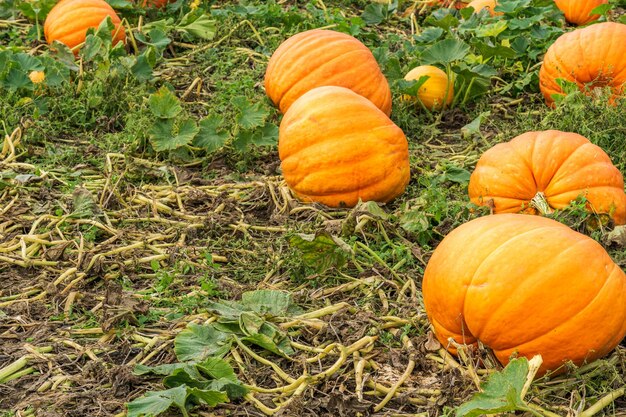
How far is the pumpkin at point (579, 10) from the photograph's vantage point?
21.7 ft

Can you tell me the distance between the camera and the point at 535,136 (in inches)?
164

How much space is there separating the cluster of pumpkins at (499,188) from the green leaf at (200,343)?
73 centimetres

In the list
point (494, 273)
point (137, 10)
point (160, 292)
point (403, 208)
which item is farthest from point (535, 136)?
point (137, 10)

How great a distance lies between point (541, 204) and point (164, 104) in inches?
81.1

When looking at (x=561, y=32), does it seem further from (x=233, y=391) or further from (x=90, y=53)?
(x=233, y=391)

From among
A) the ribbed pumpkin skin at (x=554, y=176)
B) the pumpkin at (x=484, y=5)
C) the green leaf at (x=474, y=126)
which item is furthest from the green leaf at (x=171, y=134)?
the pumpkin at (x=484, y=5)

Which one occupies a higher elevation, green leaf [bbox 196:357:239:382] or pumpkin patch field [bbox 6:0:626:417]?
green leaf [bbox 196:357:239:382]

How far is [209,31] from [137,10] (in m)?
0.56

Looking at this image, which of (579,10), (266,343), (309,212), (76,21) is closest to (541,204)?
(309,212)

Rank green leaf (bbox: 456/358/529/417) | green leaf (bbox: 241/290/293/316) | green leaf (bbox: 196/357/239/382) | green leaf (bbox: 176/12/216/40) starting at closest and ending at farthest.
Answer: green leaf (bbox: 456/358/529/417) < green leaf (bbox: 196/357/239/382) < green leaf (bbox: 241/290/293/316) < green leaf (bbox: 176/12/216/40)

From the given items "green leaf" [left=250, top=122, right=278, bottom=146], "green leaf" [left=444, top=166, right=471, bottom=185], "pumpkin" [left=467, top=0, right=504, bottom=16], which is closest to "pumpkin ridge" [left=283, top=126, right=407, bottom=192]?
"green leaf" [left=444, top=166, right=471, bottom=185]

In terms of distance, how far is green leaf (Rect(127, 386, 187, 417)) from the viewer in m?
2.79

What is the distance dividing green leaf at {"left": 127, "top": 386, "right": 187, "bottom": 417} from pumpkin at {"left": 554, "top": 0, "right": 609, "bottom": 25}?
4.77 meters

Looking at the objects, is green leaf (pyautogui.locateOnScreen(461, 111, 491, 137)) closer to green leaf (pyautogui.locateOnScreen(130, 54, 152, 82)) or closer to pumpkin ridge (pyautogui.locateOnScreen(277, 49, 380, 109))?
pumpkin ridge (pyautogui.locateOnScreen(277, 49, 380, 109))
